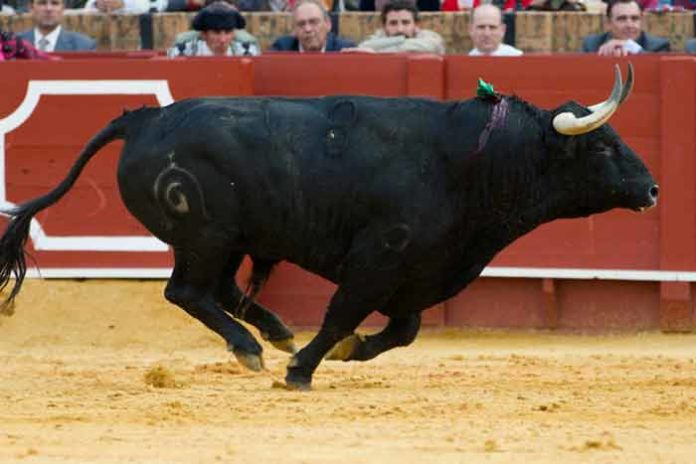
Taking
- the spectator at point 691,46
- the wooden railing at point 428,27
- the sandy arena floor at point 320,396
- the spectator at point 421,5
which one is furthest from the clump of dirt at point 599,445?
the spectator at point 421,5

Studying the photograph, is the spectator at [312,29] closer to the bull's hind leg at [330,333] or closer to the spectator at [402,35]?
the spectator at [402,35]

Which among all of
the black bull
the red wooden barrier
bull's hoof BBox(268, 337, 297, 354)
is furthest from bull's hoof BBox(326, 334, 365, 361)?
the red wooden barrier

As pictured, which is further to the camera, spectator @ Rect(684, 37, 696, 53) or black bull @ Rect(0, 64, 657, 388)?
spectator @ Rect(684, 37, 696, 53)

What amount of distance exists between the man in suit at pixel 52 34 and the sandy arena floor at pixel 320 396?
1.79 m

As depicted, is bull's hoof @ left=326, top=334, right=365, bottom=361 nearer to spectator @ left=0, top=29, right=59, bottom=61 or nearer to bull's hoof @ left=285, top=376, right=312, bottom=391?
bull's hoof @ left=285, top=376, right=312, bottom=391

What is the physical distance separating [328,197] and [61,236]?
156 inches

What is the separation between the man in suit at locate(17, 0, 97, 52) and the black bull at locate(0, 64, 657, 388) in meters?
4.46

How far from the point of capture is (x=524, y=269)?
42.1 feet

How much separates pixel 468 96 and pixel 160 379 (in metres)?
3.59

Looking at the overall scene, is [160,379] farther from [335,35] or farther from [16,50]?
[335,35]

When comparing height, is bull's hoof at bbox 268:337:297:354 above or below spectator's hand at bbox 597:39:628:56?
below

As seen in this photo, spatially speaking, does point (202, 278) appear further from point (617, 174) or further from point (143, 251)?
point (143, 251)

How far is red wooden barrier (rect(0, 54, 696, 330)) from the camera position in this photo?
12.6 metres

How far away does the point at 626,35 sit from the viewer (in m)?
13.1
